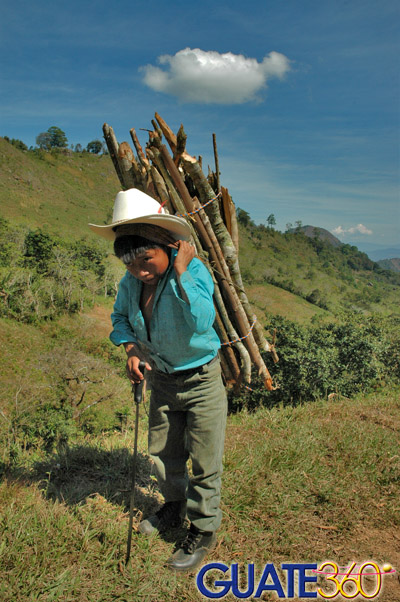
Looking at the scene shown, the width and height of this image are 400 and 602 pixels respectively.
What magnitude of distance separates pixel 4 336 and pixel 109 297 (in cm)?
1595

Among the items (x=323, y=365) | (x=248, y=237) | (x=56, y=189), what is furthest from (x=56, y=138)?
(x=323, y=365)

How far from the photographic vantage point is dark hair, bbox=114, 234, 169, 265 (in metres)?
1.92

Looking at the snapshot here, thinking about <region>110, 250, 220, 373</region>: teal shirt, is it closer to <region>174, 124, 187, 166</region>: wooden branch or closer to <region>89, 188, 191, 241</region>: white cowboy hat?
<region>89, 188, 191, 241</region>: white cowboy hat

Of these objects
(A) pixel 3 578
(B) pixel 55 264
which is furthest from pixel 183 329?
(B) pixel 55 264

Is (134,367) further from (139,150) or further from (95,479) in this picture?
(139,150)

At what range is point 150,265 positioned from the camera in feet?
6.44

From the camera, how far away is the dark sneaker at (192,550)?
6.92ft

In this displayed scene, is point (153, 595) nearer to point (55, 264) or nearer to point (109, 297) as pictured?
point (55, 264)

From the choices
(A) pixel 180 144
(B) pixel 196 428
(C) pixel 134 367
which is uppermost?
(A) pixel 180 144

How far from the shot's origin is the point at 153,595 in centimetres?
192

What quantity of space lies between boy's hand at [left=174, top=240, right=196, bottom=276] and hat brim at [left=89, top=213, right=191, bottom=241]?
3.1 inches

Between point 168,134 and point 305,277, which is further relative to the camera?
point 305,277

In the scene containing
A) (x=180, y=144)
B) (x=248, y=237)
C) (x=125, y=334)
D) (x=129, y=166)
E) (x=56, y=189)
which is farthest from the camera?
(x=248, y=237)

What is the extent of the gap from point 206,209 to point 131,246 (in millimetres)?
1447
